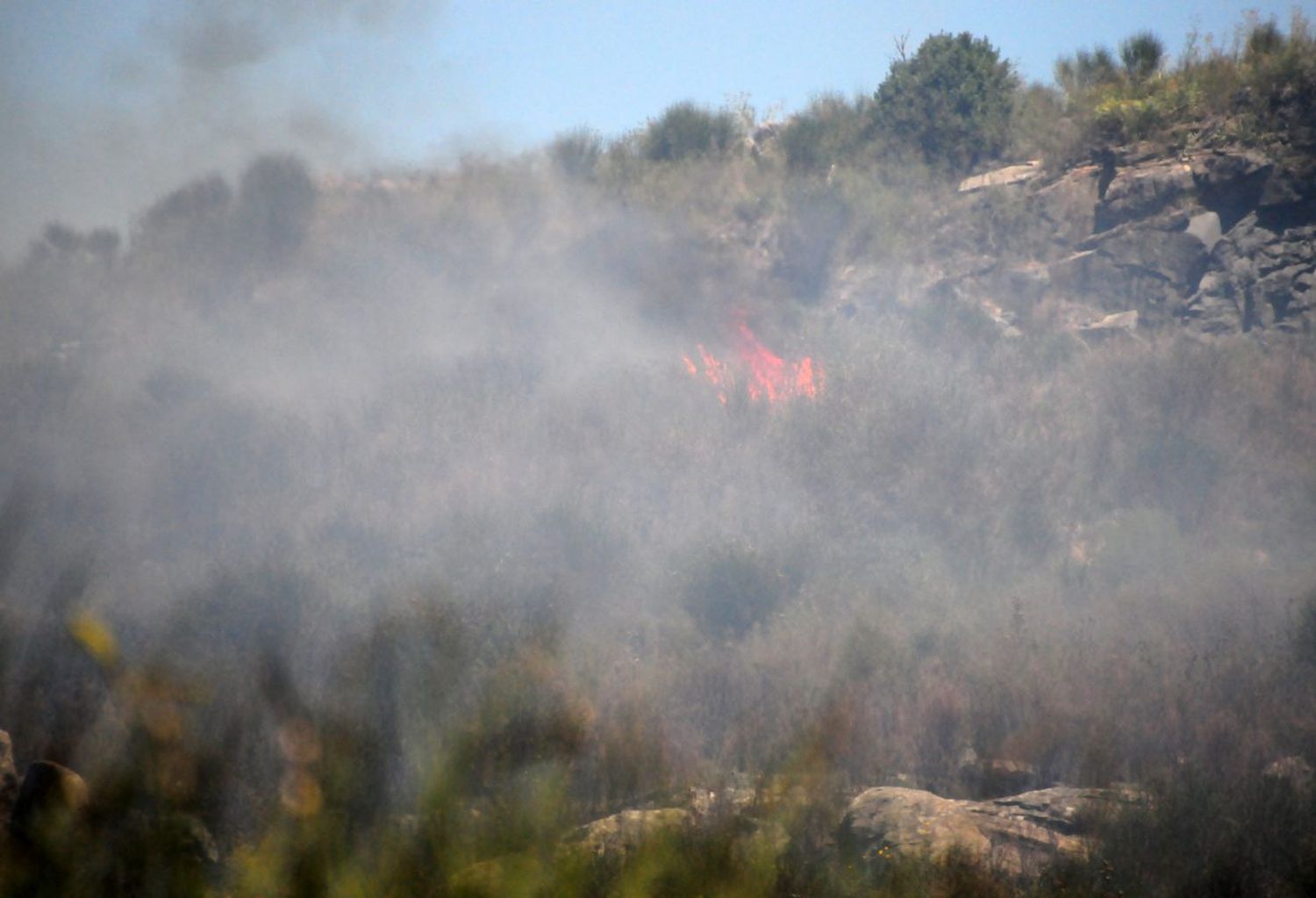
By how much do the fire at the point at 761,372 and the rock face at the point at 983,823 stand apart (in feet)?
30.5

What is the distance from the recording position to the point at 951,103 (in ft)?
74.7

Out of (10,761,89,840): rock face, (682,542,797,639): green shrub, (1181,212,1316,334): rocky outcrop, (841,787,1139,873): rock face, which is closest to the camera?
(841,787,1139,873): rock face

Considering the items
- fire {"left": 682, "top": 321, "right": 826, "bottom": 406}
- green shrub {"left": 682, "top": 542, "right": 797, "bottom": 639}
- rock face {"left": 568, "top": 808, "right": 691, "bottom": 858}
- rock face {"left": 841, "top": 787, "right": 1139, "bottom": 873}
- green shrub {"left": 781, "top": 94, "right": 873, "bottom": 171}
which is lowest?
rock face {"left": 841, "top": 787, "right": 1139, "bottom": 873}

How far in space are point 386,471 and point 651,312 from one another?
22.6 ft

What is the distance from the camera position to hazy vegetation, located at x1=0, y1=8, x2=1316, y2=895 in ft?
29.4

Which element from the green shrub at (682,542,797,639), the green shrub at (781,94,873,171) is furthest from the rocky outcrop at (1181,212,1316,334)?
the green shrub at (682,542,797,639)

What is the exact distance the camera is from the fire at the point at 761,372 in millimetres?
17812

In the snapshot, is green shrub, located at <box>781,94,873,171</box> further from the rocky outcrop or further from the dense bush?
the rocky outcrop

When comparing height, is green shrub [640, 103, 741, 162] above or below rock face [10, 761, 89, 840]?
above

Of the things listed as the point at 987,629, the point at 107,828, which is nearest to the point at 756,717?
the point at 987,629

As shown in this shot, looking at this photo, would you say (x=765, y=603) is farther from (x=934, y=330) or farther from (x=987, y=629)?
(x=934, y=330)

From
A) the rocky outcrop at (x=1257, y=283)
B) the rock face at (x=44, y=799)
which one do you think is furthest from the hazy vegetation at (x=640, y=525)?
the rocky outcrop at (x=1257, y=283)

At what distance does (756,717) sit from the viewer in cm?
1109

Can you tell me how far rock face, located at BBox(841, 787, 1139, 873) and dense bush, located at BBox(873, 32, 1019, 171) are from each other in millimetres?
16855
